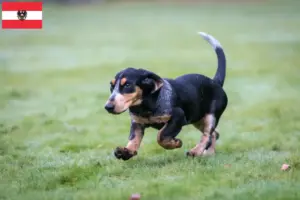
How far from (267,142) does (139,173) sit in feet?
9.08

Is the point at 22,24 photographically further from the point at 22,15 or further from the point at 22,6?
the point at 22,6

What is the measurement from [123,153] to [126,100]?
1.92ft

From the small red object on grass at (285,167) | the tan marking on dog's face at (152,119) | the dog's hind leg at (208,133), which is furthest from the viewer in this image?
the dog's hind leg at (208,133)

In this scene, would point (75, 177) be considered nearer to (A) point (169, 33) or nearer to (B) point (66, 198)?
(B) point (66, 198)

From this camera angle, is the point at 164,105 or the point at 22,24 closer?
the point at 164,105

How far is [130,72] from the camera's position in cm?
716

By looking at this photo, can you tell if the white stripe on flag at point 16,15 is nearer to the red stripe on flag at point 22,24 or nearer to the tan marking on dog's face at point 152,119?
the red stripe on flag at point 22,24

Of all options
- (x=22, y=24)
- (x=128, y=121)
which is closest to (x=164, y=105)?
(x=22, y=24)

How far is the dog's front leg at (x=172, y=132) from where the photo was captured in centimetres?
726

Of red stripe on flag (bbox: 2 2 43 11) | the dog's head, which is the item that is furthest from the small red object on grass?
red stripe on flag (bbox: 2 2 43 11)

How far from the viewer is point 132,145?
7.39 metres

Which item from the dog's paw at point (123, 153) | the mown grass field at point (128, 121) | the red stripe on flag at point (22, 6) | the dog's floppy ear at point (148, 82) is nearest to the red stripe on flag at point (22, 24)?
the red stripe on flag at point (22, 6)

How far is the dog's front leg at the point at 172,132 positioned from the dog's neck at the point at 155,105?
0.33 ft

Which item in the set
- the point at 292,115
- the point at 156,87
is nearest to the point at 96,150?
the point at 156,87
